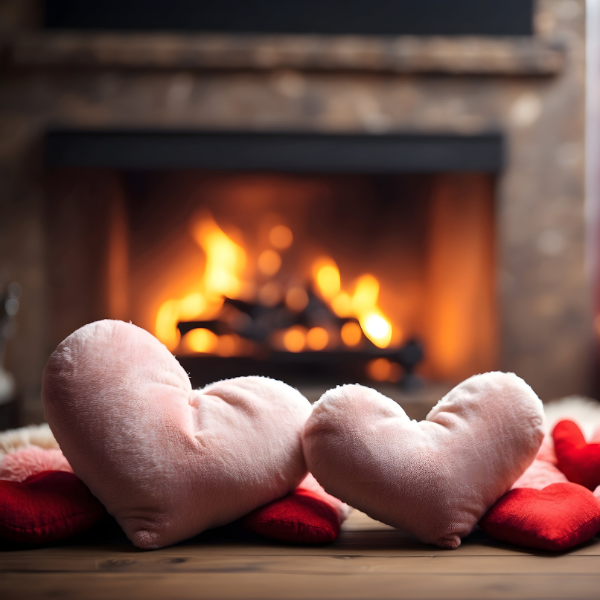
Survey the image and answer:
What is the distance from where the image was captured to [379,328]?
2.07 metres

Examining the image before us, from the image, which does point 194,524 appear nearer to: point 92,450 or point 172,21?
point 92,450

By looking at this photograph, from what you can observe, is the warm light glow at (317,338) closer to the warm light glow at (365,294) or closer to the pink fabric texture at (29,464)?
the warm light glow at (365,294)

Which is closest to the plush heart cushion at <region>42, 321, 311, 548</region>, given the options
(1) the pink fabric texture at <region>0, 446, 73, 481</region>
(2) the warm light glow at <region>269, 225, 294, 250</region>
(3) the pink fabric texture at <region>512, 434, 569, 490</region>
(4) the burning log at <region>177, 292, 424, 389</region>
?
(1) the pink fabric texture at <region>0, 446, 73, 481</region>

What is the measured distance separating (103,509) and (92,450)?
0.31ft

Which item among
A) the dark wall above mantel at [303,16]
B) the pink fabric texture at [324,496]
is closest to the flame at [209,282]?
the dark wall above mantel at [303,16]

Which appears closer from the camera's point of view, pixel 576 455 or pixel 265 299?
pixel 576 455

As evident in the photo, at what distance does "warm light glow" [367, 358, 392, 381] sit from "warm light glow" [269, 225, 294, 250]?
1.73 feet

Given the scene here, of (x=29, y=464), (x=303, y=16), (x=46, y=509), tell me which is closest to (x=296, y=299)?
(x=303, y=16)

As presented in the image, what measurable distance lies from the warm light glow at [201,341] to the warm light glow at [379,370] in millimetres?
552

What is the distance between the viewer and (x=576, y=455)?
2.40 ft

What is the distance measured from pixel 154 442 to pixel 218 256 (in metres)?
1.53

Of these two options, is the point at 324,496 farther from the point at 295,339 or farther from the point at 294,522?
the point at 295,339

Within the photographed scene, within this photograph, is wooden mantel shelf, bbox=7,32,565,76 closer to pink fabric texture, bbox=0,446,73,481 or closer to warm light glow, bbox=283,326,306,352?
warm light glow, bbox=283,326,306,352

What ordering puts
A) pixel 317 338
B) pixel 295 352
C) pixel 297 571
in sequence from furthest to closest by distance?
pixel 317 338 < pixel 295 352 < pixel 297 571
